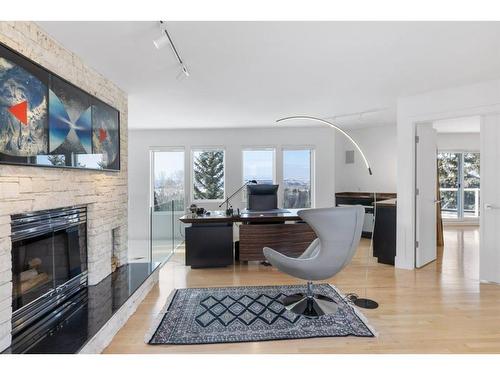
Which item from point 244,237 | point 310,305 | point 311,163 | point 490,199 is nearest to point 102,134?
point 244,237

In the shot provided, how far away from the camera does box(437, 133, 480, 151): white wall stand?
7086mm

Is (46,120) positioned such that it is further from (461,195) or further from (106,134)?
(461,195)

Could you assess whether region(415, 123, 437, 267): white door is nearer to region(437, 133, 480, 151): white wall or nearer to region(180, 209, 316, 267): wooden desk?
region(180, 209, 316, 267): wooden desk

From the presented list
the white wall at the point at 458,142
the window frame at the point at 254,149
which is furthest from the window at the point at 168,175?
the white wall at the point at 458,142

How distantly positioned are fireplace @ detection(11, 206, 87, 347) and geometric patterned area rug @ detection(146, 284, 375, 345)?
0.82 meters

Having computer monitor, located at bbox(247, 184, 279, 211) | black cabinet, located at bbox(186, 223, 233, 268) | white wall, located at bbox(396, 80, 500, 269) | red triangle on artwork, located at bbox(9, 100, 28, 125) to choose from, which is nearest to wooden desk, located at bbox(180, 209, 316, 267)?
black cabinet, located at bbox(186, 223, 233, 268)

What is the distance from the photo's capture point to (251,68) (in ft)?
9.48

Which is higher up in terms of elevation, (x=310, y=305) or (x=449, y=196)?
(x=449, y=196)

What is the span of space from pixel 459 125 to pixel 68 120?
7102 millimetres

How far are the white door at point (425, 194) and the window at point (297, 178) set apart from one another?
99.4 inches

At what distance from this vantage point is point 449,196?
731 cm

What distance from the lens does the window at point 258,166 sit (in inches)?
247

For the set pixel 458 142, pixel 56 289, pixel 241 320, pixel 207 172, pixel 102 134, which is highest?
pixel 458 142
